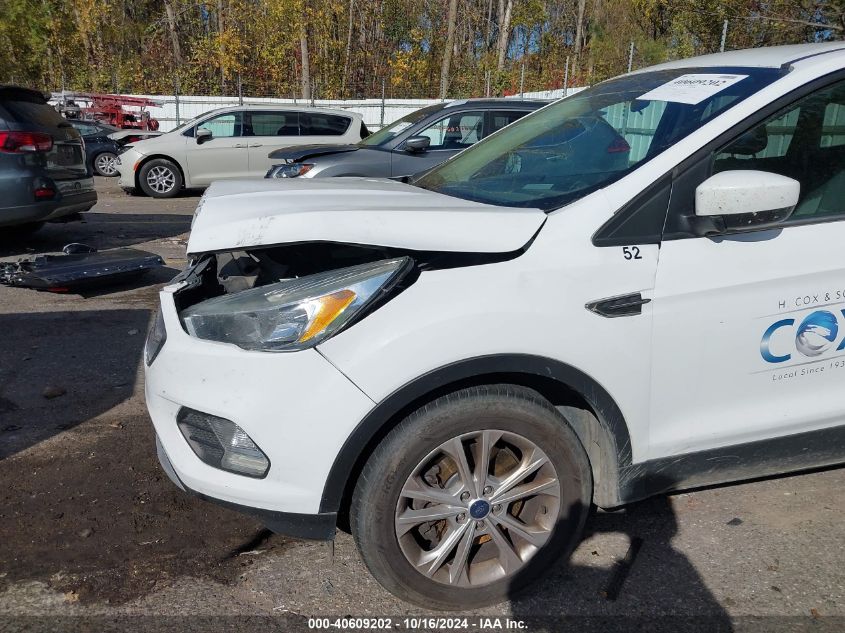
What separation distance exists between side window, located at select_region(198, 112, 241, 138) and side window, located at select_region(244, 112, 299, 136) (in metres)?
0.25

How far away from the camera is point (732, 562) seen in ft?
9.50

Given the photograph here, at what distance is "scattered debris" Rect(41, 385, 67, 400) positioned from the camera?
445 centimetres

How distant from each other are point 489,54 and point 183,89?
15.9 m

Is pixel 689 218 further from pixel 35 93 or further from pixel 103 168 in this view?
pixel 103 168

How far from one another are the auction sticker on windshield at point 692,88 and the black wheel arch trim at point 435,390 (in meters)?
1.18

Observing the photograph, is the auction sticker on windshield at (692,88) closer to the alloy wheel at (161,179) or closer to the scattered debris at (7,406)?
the scattered debris at (7,406)

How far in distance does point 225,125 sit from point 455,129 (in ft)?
20.7

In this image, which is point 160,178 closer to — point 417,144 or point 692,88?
point 417,144

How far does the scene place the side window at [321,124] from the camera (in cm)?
1445

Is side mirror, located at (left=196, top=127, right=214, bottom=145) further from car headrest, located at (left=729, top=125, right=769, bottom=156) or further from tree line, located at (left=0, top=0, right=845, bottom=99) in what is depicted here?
tree line, located at (left=0, top=0, right=845, bottom=99)

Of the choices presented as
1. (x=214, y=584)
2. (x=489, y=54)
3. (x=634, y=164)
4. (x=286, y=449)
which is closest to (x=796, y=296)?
(x=634, y=164)

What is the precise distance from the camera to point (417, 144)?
362 inches

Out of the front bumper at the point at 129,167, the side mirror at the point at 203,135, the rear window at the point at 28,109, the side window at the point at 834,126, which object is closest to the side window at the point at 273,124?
the side mirror at the point at 203,135

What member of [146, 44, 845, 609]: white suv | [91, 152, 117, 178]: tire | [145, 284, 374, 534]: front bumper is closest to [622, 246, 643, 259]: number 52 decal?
[146, 44, 845, 609]: white suv
